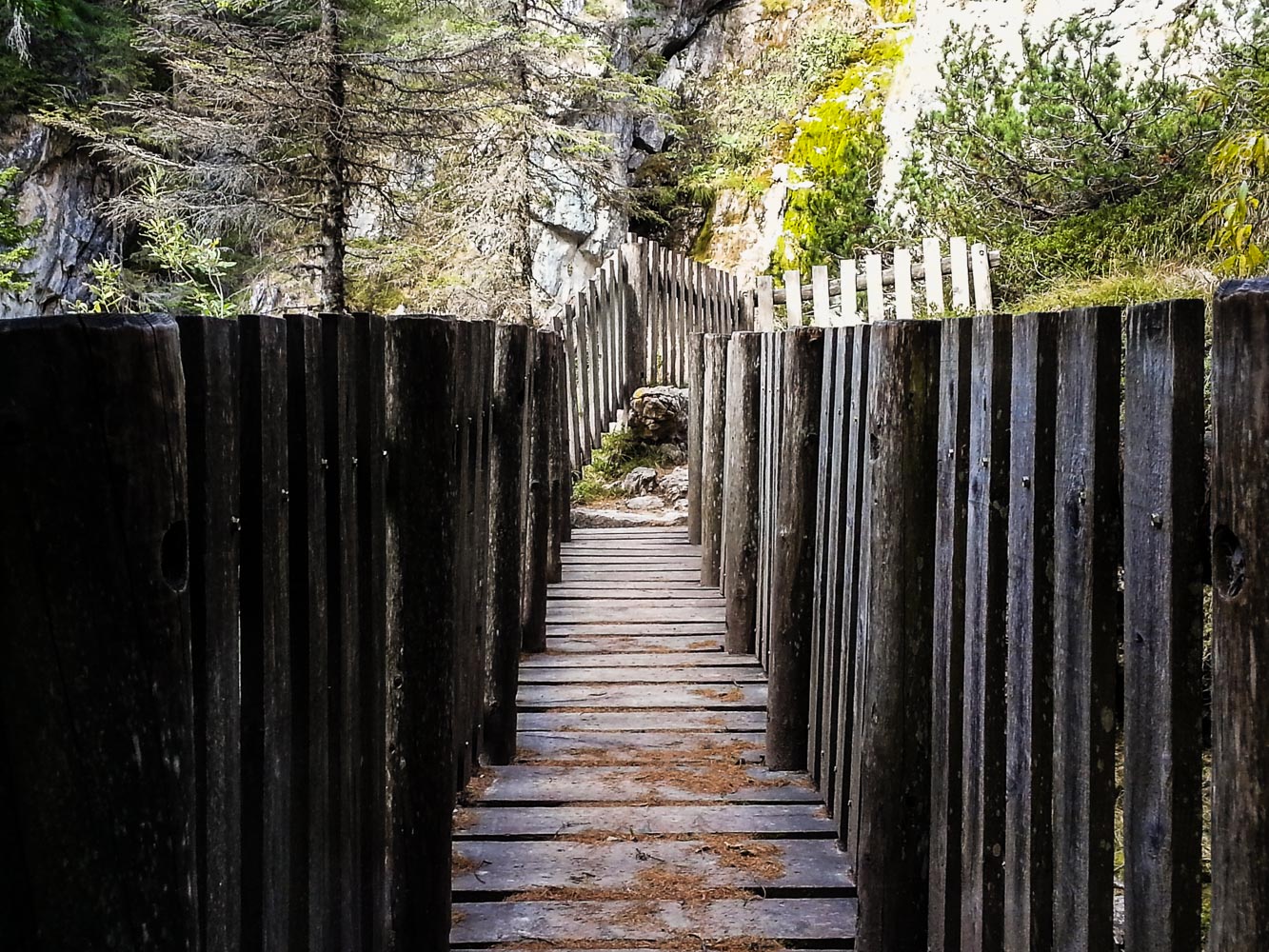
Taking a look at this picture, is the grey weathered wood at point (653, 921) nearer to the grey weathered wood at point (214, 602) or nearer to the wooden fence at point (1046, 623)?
the wooden fence at point (1046, 623)

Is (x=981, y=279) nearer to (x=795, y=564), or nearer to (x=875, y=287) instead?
(x=875, y=287)

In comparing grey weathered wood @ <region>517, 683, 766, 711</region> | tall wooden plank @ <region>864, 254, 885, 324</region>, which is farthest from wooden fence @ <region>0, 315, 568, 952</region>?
tall wooden plank @ <region>864, 254, 885, 324</region>

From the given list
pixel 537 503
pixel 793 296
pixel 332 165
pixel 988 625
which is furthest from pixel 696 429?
pixel 332 165

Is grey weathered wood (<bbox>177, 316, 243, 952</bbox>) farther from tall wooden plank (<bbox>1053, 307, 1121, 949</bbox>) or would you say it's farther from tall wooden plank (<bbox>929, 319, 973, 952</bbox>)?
tall wooden plank (<bbox>929, 319, 973, 952</bbox>)

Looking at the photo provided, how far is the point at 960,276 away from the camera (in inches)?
390

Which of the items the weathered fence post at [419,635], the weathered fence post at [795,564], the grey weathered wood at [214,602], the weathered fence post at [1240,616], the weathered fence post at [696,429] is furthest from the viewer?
the weathered fence post at [696,429]

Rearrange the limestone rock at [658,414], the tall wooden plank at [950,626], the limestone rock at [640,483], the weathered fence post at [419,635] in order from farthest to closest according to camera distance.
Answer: the limestone rock at [658,414] → the limestone rock at [640,483] → the weathered fence post at [419,635] → the tall wooden plank at [950,626]

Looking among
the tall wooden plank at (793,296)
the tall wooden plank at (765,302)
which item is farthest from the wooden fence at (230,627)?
the tall wooden plank at (765,302)

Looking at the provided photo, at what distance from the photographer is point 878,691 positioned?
2.46 metres

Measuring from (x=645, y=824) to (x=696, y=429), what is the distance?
4457 millimetres

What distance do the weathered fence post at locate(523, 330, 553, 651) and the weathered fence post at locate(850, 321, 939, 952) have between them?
2.73 m

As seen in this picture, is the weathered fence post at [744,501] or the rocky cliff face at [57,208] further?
the rocky cliff face at [57,208]

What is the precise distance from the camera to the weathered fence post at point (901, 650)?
2.40 m

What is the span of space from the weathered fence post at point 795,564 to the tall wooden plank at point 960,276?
6.66 metres
